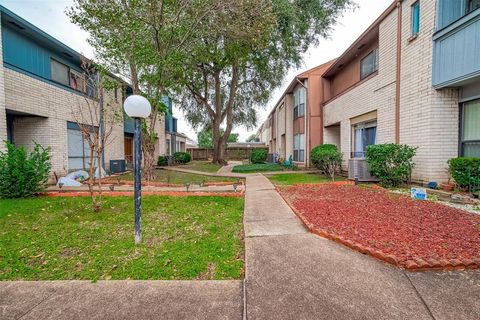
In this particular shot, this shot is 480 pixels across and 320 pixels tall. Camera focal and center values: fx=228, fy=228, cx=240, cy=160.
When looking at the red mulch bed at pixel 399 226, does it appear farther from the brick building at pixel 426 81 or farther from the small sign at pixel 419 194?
the brick building at pixel 426 81

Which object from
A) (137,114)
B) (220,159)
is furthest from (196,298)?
(220,159)

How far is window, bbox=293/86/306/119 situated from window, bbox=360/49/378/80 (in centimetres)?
453

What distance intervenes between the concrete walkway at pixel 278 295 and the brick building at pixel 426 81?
5.40 metres

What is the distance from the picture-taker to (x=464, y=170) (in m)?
5.73

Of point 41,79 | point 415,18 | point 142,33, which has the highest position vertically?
point 142,33

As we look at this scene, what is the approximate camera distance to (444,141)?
6.50 metres

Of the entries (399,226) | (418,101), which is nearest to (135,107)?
(399,226)

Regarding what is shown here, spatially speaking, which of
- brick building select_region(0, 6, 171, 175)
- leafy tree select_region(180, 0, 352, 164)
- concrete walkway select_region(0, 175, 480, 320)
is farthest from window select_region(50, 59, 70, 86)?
concrete walkway select_region(0, 175, 480, 320)

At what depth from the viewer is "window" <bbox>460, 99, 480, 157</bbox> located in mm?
6020

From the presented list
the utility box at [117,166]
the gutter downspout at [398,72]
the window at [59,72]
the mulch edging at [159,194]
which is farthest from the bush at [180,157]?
the gutter downspout at [398,72]

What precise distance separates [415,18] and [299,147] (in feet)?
31.5

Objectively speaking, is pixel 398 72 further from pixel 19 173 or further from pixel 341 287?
pixel 19 173

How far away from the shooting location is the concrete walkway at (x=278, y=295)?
2.01 m

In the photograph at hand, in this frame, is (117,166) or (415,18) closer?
(415,18)
